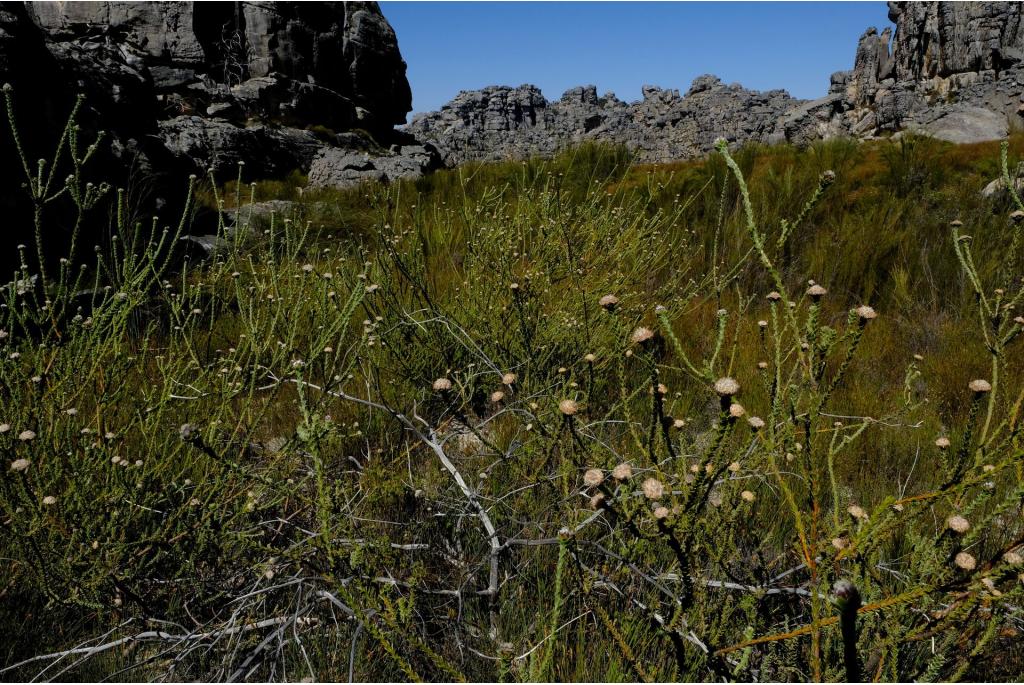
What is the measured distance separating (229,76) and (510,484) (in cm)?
3054

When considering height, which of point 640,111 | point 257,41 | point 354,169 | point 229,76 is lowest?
point 354,169

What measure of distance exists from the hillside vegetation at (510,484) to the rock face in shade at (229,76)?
1816mm

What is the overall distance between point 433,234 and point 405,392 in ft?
5.94

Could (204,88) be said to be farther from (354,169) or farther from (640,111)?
(640,111)

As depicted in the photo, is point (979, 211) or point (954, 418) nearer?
point (954, 418)

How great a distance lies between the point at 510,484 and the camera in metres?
1.85

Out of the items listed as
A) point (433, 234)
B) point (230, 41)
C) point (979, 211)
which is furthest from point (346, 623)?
point (230, 41)

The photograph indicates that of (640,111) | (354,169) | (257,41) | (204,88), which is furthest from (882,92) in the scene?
(354,169)

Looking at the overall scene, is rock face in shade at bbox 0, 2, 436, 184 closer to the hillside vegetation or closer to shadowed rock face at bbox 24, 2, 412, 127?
shadowed rock face at bbox 24, 2, 412, 127

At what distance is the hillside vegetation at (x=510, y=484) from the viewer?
919 millimetres

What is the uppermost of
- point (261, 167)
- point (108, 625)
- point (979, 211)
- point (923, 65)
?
point (923, 65)

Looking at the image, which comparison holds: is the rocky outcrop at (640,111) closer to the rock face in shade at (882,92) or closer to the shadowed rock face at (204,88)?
the rock face in shade at (882,92)

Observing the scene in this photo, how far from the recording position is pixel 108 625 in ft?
4.93

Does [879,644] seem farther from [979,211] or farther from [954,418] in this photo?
[979,211]
